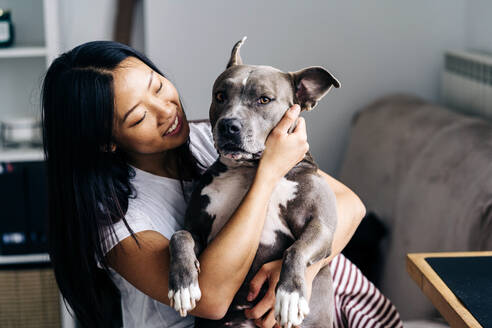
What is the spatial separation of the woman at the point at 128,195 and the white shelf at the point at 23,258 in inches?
51.7

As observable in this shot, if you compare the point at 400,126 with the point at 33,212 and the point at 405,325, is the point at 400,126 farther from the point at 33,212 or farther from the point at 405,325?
the point at 33,212

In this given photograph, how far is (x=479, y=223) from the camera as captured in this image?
1.72 meters

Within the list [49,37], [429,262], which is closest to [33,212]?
[49,37]

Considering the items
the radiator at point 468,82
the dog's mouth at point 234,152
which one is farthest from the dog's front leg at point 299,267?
the radiator at point 468,82

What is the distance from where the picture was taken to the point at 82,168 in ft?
4.61

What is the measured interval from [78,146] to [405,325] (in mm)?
1197

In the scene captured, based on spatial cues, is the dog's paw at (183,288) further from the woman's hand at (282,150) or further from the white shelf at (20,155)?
the white shelf at (20,155)

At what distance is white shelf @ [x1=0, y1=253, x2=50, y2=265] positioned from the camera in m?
Answer: 2.67

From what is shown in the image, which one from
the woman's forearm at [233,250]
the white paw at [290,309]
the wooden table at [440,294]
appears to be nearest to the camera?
the wooden table at [440,294]

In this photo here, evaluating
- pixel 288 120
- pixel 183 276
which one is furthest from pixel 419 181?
pixel 183 276

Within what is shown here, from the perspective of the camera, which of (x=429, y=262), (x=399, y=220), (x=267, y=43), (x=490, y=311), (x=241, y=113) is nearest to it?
(x=490, y=311)

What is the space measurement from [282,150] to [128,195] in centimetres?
43

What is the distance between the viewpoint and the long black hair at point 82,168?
1349 mm

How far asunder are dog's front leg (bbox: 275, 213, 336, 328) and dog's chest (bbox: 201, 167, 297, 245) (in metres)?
0.09
